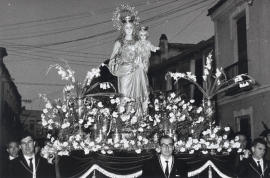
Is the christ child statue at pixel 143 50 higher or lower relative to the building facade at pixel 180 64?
lower

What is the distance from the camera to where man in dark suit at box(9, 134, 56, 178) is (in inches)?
194

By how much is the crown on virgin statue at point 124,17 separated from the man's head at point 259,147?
3533 millimetres

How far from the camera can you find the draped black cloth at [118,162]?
571cm

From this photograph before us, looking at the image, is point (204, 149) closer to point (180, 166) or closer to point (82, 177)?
point (180, 166)

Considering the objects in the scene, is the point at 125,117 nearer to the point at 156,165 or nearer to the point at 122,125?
the point at 122,125

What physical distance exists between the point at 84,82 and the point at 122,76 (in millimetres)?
1215

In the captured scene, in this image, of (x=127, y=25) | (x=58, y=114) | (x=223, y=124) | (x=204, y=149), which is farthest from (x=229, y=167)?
(x=223, y=124)

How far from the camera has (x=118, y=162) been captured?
19.0 feet

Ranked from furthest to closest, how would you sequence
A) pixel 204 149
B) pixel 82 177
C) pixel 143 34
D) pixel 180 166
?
1. pixel 143 34
2. pixel 204 149
3. pixel 82 177
4. pixel 180 166

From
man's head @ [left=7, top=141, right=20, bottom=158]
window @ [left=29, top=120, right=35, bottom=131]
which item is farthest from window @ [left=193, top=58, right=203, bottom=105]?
window @ [left=29, top=120, right=35, bottom=131]

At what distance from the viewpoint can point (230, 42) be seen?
13383mm

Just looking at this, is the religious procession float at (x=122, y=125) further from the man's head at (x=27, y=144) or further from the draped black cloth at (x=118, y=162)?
the man's head at (x=27, y=144)

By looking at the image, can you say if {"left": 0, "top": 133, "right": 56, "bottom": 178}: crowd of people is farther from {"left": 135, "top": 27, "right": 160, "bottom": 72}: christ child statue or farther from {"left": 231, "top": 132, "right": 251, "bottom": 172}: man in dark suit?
{"left": 135, "top": 27, "right": 160, "bottom": 72}: christ child statue

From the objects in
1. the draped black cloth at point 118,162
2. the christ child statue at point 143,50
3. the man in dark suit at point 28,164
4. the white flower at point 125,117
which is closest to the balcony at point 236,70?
the christ child statue at point 143,50
